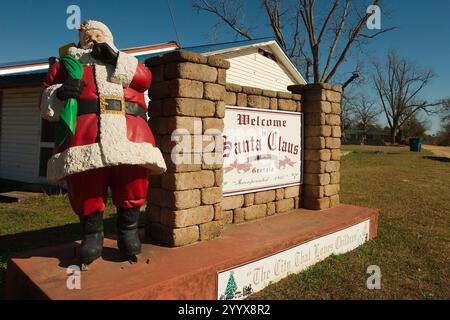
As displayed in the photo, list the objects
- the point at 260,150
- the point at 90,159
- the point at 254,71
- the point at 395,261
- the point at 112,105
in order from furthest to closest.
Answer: the point at 254,71 → the point at 260,150 → the point at 395,261 → the point at 112,105 → the point at 90,159

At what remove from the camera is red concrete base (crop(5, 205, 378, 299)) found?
7.86 ft

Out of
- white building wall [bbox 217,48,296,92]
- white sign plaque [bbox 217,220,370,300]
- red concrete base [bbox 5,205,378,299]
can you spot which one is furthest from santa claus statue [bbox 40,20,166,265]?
white building wall [bbox 217,48,296,92]

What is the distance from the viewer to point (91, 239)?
9.03 feet

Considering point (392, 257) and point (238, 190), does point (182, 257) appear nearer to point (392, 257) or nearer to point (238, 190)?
point (238, 190)

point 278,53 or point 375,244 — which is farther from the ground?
point 278,53

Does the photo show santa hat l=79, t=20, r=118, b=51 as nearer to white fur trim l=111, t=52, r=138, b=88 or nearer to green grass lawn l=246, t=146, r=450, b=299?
white fur trim l=111, t=52, r=138, b=88

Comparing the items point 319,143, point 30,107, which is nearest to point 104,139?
point 319,143

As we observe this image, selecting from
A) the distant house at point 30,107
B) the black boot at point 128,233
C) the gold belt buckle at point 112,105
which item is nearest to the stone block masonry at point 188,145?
the black boot at point 128,233

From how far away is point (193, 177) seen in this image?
3377mm

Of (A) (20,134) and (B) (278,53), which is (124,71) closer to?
(A) (20,134)

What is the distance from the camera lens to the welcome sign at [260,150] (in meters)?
4.16

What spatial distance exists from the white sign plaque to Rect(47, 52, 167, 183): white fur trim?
118cm

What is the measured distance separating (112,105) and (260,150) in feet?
7.73

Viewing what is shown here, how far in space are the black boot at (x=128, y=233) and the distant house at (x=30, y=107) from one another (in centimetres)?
620
